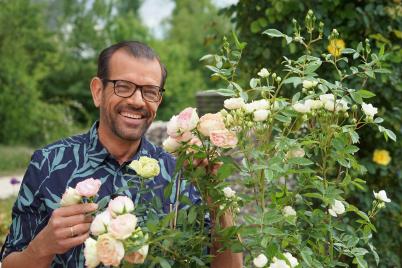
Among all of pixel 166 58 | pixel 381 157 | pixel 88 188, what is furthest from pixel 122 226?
pixel 166 58

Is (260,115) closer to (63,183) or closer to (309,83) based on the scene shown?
(309,83)

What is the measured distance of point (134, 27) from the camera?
1969cm

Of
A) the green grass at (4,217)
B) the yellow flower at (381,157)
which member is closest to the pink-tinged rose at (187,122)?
the yellow flower at (381,157)

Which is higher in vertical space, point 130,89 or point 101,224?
point 130,89

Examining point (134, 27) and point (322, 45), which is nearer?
point (322, 45)

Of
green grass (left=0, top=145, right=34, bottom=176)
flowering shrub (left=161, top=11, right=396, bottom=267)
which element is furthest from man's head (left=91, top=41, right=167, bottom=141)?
green grass (left=0, top=145, right=34, bottom=176)

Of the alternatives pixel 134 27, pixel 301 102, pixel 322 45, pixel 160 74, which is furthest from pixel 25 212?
pixel 134 27

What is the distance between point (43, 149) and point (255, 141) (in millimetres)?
683

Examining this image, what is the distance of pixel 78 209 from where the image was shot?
5.20 ft

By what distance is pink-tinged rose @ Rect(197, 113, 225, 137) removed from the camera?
1.61m

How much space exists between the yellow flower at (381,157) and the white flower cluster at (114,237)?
210 cm

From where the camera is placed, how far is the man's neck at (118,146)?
6.95ft

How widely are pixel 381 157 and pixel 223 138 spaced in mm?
1941

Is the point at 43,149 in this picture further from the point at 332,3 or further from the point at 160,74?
the point at 332,3
